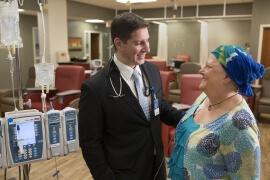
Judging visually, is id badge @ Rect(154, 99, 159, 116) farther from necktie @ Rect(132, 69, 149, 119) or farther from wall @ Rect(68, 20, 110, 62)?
wall @ Rect(68, 20, 110, 62)

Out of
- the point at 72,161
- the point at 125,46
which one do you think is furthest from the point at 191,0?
the point at 125,46

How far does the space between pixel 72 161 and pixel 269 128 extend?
345cm

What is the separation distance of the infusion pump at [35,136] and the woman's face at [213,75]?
2.57 feet

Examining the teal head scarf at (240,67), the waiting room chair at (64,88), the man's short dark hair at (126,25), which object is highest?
the man's short dark hair at (126,25)

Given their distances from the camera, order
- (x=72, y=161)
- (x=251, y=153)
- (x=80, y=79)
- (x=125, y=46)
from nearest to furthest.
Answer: (x=251, y=153), (x=125, y=46), (x=72, y=161), (x=80, y=79)

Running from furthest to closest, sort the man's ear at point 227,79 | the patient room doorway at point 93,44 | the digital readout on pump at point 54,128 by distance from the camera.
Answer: the patient room doorway at point 93,44, the digital readout on pump at point 54,128, the man's ear at point 227,79

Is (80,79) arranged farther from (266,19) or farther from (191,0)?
(266,19)

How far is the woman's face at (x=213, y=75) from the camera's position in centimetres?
111

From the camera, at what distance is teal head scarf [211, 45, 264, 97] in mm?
1044

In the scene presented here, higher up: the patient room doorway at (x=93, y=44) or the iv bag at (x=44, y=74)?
the patient room doorway at (x=93, y=44)

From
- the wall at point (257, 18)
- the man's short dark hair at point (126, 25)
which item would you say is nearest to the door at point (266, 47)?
the wall at point (257, 18)

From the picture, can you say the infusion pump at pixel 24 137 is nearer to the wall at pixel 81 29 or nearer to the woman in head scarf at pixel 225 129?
the woman in head scarf at pixel 225 129

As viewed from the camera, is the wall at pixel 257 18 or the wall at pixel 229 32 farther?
the wall at pixel 229 32

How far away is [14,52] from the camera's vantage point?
1.36m
